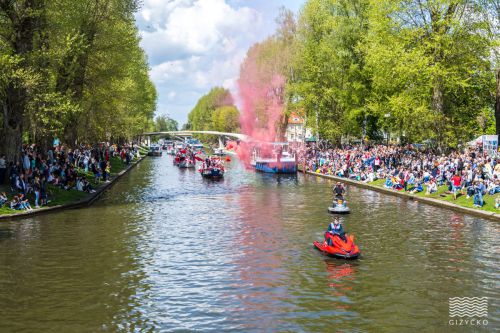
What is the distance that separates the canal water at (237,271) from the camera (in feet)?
44.0

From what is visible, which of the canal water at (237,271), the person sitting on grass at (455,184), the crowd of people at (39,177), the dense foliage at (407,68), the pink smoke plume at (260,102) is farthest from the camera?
the pink smoke plume at (260,102)

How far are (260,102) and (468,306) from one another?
7069 centimetres

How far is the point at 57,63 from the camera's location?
3488 cm

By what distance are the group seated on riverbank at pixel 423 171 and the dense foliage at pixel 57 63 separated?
2333 cm

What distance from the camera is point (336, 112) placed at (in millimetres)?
68438

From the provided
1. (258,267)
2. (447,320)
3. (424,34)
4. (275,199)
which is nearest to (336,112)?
(424,34)

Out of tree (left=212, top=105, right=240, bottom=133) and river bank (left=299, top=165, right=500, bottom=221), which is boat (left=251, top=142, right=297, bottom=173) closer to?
river bank (left=299, top=165, right=500, bottom=221)

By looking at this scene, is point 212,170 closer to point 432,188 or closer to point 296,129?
point 432,188

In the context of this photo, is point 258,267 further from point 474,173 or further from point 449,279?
point 474,173

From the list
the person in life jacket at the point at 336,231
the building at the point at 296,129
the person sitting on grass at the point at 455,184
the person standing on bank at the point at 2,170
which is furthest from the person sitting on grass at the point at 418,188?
the building at the point at 296,129

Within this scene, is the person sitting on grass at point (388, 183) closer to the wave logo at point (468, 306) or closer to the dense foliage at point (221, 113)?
the wave logo at point (468, 306)

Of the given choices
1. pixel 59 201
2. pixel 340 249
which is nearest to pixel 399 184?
pixel 340 249

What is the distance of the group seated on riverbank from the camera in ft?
106

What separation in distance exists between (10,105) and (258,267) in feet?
65.8
